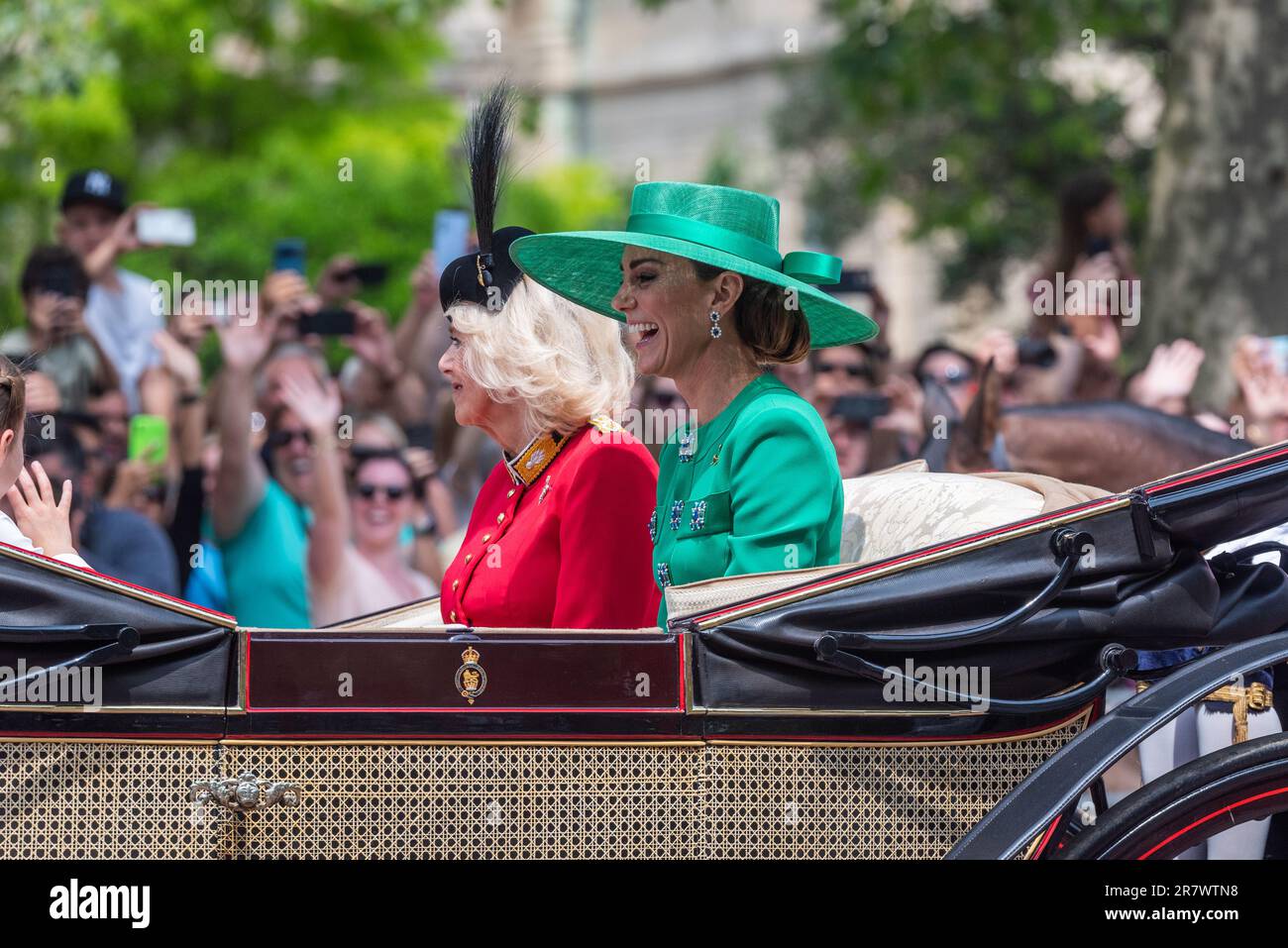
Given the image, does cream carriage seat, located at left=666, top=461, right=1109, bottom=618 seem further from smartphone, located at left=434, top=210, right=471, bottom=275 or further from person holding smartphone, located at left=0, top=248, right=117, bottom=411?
person holding smartphone, located at left=0, top=248, right=117, bottom=411

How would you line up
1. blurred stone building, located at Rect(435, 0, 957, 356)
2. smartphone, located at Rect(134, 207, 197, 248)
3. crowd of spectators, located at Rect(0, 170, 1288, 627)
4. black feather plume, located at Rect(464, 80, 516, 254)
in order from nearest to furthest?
black feather plume, located at Rect(464, 80, 516, 254) < crowd of spectators, located at Rect(0, 170, 1288, 627) < smartphone, located at Rect(134, 207, 197, 248) < blurred stone building, located at Rect(435, 0, 957, 356)

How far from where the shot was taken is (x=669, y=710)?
2.83m

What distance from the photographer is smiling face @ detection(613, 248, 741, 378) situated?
3344mm

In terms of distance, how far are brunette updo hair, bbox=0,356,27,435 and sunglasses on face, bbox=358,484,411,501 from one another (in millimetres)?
2739

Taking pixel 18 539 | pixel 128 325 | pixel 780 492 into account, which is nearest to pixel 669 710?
pixel 780 492

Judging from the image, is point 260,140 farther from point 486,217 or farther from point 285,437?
point 486,217

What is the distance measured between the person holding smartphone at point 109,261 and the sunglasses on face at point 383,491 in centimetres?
134

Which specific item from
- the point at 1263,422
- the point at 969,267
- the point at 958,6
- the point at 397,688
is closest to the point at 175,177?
the point at 969,267

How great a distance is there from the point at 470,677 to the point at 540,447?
87cm

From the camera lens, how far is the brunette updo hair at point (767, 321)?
133 inches

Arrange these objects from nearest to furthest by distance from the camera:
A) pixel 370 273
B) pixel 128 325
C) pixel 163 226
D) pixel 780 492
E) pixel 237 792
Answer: pixel 237 792 → pixel 780 492 → pixel 163 226 → pixel 370 273 → pixel 128 325

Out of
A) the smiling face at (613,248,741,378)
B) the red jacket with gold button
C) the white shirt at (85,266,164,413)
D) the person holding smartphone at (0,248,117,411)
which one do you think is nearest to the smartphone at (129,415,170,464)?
the person holding smartphone at (0,248,117,411)

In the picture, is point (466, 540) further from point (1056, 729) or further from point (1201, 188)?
point (1201, 188)

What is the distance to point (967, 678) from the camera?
2.91m
